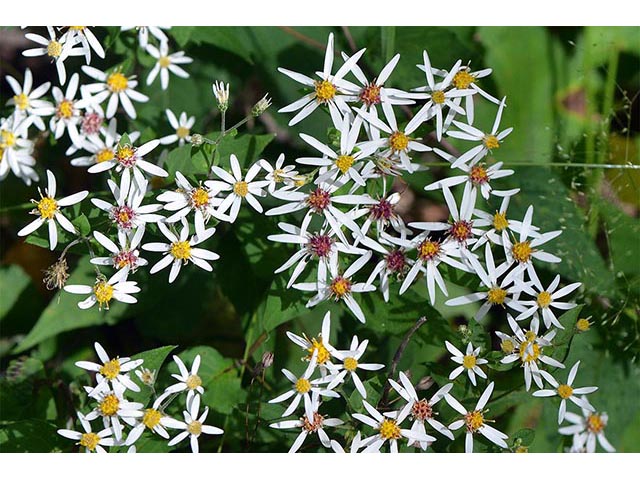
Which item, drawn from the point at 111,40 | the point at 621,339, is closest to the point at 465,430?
the point at 621,339

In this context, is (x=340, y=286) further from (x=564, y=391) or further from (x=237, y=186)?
(x=564, y=391)

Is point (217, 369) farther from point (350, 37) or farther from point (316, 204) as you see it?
point (350, 37)

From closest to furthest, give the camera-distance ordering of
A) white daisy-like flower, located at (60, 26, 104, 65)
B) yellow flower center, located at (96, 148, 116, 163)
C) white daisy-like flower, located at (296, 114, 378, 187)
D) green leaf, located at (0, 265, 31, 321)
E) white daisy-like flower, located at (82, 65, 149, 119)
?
1. white daisy-like flower, located at (296, 114, 378, 187)
2. white daisy-like flower, located at (60, 26, 104, 65)
3. yellow flower center, located at (96, 148, 116, 163)
4. white daisy-like flower, located at (82, 65, 149, 119)
5. green leaf, located at (0, 265, 31, 321)

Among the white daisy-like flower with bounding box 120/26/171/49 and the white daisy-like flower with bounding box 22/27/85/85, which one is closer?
the white daisy-like flower with bounding box 22/27/85/85

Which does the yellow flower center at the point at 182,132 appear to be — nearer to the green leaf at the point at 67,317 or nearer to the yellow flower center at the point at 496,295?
the green leaf at the point at 67,317

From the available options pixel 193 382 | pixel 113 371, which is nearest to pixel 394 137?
pixel 193 382

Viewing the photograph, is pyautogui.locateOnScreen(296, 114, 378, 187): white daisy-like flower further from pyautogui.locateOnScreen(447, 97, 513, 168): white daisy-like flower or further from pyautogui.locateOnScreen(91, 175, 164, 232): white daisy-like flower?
pyautogui.locateOnScreen(91, 175, 164, 232): white daisy-like flower

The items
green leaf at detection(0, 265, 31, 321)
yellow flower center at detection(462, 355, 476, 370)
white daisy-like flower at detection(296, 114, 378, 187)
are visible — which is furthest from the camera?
green leaf at detection(0, 265, 31, 321)

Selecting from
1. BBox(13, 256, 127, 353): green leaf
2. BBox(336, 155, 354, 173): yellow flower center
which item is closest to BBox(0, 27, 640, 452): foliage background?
BBox(13, 256, 127, 353): green leaf
